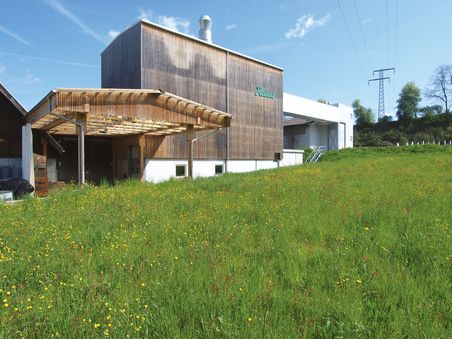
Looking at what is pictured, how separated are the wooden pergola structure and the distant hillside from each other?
38661 mm

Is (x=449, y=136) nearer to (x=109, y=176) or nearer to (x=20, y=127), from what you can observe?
(x=109, y=176)

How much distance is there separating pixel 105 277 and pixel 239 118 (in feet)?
64.8

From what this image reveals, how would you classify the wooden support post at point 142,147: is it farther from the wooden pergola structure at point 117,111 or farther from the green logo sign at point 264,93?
the green logo sign at point 264,93

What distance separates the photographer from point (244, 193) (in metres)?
9.09

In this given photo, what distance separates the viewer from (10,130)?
15.4 meters

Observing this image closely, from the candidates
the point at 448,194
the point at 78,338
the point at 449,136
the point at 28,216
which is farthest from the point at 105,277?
the point at 449,136

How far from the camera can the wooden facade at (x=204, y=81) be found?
17.3 meters

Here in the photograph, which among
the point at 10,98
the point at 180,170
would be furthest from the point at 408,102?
the point at 10,98

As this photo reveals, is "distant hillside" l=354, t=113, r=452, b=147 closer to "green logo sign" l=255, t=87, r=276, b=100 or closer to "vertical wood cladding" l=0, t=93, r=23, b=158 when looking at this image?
"green logo sign" l=255, t=87, r=276, b=100

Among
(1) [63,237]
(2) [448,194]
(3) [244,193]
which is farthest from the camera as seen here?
(3) [244,193]

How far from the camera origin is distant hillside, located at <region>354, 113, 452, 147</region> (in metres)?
41.9

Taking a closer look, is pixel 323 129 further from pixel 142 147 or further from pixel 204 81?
pixel 142 147

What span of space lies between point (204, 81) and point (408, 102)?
42.4 meters

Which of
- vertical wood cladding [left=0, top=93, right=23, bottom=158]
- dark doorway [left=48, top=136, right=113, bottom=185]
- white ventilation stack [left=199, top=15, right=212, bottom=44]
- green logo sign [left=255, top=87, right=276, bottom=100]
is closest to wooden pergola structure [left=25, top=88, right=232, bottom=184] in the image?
vertical wood cladding [left=0, top=93, right=23, bottom=158]
